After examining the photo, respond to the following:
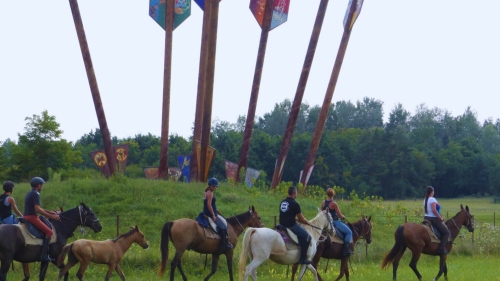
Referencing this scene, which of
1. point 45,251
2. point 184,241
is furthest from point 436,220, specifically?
point 45,251

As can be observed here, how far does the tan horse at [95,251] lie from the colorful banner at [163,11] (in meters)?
16.3

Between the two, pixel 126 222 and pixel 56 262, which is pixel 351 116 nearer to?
pixel 126 222

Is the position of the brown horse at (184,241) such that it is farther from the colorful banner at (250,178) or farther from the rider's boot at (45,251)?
the colorful banner at (250,178)

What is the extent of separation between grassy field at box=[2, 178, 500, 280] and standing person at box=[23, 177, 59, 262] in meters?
2.16

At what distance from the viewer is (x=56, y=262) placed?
12.5 meters

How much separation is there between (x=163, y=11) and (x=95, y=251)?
17.4 metres

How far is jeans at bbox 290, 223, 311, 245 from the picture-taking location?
12367 millimetres

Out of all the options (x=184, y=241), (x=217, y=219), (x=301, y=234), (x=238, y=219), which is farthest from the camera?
(x=238, y=219)

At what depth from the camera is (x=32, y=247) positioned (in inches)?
477

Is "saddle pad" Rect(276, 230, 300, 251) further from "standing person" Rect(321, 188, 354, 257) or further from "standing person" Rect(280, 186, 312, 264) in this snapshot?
"standing person" Rect(321, 188, 354, 257)

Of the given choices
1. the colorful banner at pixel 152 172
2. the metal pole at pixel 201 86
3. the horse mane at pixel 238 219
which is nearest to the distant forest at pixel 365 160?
the colorful banner at pixel 152 172

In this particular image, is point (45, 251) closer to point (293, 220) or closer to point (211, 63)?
point (293, 220)

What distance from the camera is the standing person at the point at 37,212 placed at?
11.9m

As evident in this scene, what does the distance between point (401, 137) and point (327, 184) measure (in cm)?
1454
